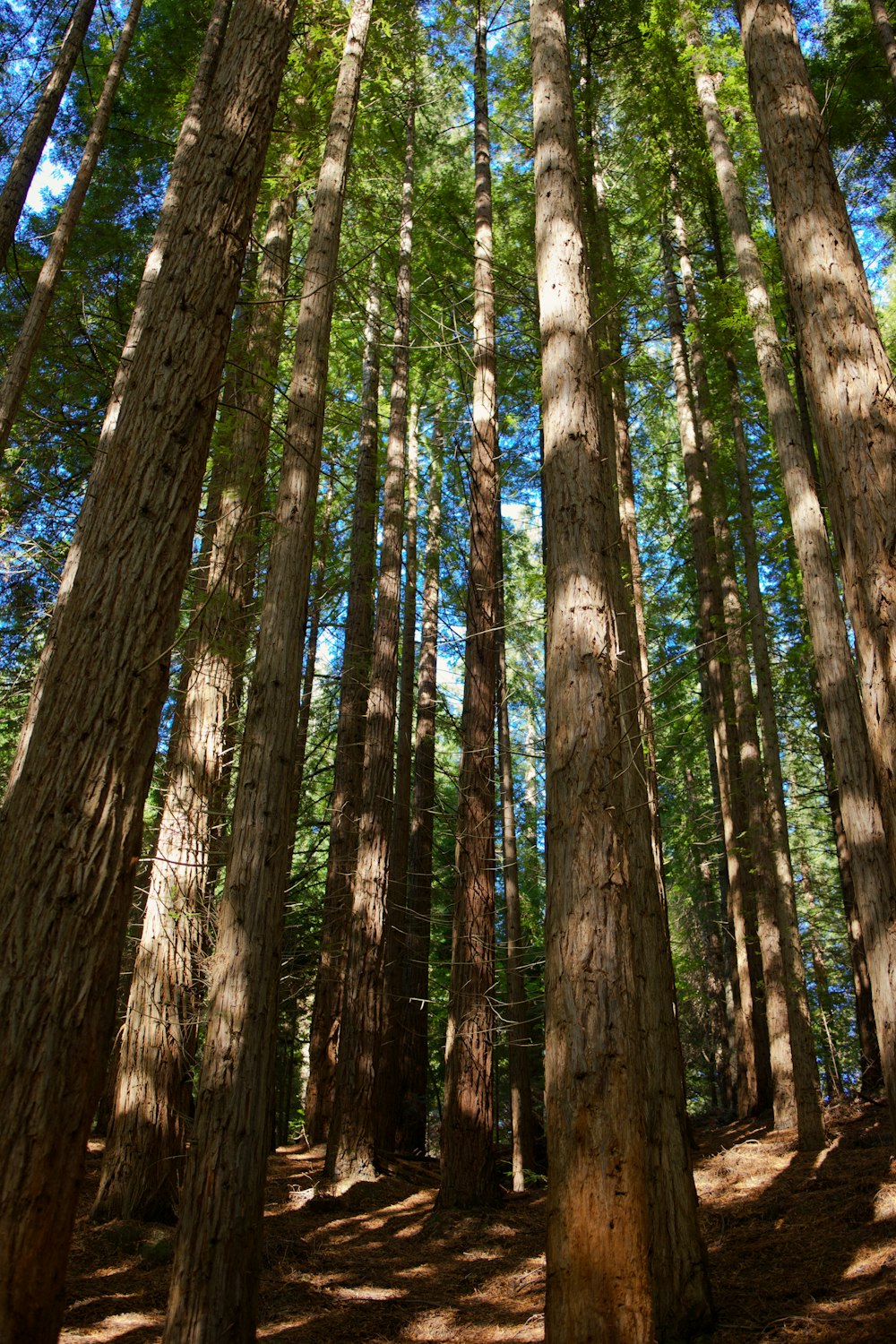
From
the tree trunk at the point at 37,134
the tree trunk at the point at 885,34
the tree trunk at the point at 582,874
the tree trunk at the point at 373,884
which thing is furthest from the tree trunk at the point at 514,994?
the tree trunk at the point at 885,34

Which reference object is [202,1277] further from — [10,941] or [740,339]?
[740,339]

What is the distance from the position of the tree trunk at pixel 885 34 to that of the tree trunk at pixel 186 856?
25.6 feet

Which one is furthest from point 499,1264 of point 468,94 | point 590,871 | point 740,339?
point 468,94

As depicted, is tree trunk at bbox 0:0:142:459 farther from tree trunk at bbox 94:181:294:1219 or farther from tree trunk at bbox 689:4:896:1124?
tree trunk at bbox 689:4:896:1124

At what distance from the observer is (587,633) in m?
3.99

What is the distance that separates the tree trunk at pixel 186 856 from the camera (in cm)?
623

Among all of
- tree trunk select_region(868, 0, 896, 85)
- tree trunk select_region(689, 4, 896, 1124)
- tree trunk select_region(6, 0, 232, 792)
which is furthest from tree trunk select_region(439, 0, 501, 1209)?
tree trunk select_region(868, 0, 896, 85)

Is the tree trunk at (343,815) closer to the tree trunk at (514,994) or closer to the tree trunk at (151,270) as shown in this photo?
the tree trunk at (514,994)

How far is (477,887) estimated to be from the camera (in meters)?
8.25

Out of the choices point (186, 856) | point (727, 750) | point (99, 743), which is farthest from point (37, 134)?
point (727, 750)

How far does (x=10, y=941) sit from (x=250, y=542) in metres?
5.13

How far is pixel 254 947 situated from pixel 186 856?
2.16m

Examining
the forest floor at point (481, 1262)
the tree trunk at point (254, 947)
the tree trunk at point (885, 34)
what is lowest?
the forest floor at point (481, 1262)

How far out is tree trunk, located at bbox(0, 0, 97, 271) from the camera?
8547mm
